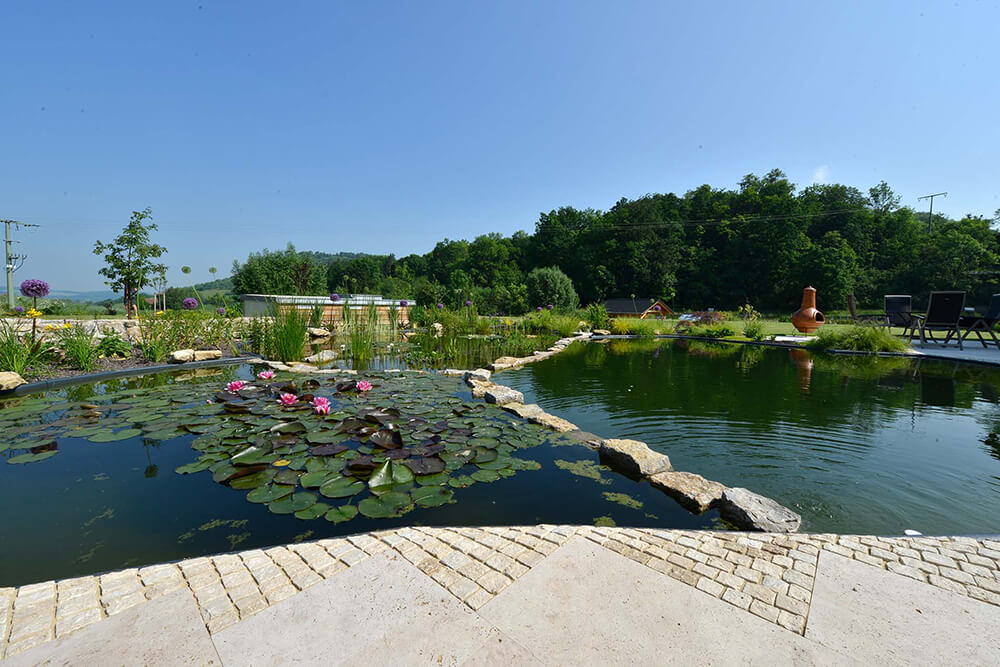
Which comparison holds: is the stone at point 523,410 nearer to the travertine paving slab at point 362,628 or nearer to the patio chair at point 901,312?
the travertine paving slab at point 362,628

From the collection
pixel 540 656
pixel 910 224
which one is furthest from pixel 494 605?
pixel 910 224

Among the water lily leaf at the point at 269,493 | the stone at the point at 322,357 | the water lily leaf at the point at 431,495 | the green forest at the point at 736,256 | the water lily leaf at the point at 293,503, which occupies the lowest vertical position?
the water lily leaf at the point at 431,495

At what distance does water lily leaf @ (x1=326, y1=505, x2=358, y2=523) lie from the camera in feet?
6.64

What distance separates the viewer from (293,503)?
216 centimetres

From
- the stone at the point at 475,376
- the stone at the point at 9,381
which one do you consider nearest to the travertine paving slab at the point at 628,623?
the stone at the point at 475,376

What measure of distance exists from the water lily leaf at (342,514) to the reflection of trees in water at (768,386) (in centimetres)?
284

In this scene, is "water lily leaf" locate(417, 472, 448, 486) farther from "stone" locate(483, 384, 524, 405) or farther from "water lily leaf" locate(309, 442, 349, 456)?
"stone" locate(483, 384, 524, 405)

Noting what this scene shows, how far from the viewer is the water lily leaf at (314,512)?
2.05 metres

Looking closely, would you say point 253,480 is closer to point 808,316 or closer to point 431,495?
point 431,495

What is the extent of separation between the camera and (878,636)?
1120 mm

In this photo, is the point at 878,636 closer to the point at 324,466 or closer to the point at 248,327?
the point at 324,466

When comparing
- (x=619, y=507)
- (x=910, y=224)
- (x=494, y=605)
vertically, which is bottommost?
(x=619, y=507)

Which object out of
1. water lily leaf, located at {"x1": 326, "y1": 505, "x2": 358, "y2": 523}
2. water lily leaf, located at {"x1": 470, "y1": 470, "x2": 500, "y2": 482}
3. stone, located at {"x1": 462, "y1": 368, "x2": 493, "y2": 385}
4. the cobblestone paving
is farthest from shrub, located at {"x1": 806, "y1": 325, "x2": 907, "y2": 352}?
water lily leaf, located at {"x1": 326, "y1": 505, "x2": 358, "y2": 523}

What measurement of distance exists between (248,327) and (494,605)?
9.15 metres
